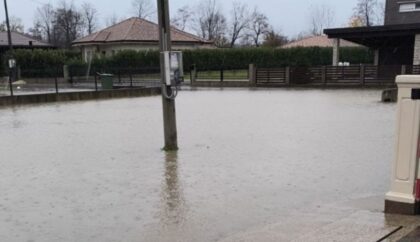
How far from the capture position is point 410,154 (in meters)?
5.36

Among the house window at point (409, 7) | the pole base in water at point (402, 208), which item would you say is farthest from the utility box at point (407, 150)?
the house window at point (409, 7)

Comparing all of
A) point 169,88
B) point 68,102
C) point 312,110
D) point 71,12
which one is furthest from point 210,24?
point 169,88

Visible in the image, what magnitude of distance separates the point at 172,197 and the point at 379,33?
28.3 m

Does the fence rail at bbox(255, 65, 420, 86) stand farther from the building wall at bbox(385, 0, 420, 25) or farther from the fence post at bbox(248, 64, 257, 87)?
the building wall at bbox(385, 0, 420, 25)

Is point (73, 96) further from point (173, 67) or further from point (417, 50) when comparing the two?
point (417, 50)

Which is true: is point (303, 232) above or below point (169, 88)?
below

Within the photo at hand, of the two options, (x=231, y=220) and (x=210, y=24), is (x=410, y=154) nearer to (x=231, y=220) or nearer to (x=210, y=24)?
(x=231, y=220)

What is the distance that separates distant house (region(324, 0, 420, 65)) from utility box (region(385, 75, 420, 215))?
28260 mm

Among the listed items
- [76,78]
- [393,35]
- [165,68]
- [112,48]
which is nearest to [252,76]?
[393,35]

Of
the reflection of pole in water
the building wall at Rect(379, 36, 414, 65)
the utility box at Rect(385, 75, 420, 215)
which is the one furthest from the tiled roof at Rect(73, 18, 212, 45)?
the utility box at Rect(385, 75, 420, 215)

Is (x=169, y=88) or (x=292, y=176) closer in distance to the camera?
(x=292, y=176)

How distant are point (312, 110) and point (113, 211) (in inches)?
479

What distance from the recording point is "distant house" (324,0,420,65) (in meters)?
32.4

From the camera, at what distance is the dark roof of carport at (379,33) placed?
3212 centimetres
